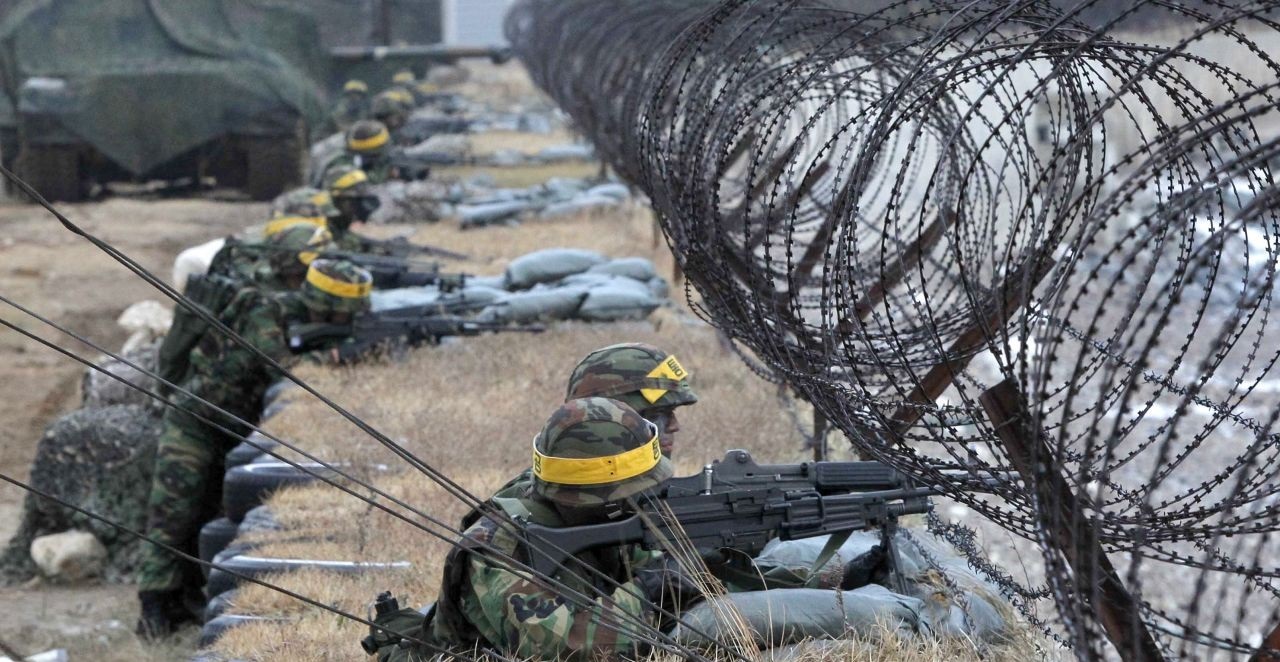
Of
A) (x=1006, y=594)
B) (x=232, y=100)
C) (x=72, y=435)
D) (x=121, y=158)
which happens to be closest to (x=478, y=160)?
(x=232, y=100)

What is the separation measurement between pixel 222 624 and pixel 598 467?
2034 millimetres

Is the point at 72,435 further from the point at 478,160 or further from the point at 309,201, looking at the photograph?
the point at 478,160

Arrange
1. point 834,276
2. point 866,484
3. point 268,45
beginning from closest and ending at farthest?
point 834,276, point 866,484, point 268,45

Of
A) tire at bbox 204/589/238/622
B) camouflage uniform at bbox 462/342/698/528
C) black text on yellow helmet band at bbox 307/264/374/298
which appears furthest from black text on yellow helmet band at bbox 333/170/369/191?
camouflage uniform at bbox 462/342/698/528

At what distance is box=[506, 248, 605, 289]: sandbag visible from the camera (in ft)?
33.1

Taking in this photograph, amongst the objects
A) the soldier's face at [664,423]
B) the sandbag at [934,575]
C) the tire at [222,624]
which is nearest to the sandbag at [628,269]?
the tire at [222,624]

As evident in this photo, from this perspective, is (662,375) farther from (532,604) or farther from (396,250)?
(396,250)

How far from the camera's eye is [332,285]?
787cm

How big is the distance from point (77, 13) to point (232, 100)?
2.32 metres

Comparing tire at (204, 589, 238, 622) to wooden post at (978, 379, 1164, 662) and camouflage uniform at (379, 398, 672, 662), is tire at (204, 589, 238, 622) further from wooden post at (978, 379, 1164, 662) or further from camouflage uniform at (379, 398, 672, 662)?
wooden post at (978, 379, 1164, 662)

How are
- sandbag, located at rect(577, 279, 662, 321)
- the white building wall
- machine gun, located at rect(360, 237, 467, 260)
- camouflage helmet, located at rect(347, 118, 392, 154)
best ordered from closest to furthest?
sandbag, located at rect(577, 279, 662, 321) → machine gun, located at rect(360, 237, 467, 260) → camouflage helmet, located at rect(347, 118, 392, 154) → the white building wall

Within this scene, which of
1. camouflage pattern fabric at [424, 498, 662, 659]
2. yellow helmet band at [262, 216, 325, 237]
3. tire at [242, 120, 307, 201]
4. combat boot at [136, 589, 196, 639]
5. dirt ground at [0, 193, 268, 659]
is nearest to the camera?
camouflage pattern fabric at [424, 498, 662, 659]

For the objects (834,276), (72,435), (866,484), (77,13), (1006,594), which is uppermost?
(77,13)

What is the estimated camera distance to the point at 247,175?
64.5ft
